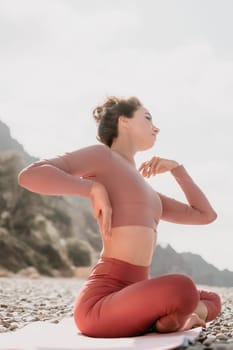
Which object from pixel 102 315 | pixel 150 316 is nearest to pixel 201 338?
pixel 150 316

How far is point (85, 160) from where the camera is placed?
406cm

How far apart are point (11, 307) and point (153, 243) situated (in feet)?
12.0

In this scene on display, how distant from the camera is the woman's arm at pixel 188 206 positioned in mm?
4613

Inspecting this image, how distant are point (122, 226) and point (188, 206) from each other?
0.90 m

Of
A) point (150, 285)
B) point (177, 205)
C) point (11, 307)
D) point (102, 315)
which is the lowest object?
point (11, 307)

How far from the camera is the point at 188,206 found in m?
4.66

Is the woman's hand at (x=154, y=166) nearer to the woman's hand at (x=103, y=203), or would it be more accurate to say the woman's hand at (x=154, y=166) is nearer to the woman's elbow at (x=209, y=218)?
the woman's elbow at (x=209, y=218)

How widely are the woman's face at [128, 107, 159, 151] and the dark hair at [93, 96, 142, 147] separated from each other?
5 centimetres

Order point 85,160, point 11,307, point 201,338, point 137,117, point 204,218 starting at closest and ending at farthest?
1. point 201,338
2. point 85,160
3. point 137,117
4. point 204,218
5. point 11,307

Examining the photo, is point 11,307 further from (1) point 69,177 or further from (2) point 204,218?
(1) point 69,177

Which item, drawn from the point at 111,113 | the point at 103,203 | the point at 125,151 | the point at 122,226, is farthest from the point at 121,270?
the point at 111,113

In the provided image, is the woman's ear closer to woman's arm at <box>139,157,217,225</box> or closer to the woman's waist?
Result: woman's arm at <box>139,157,217,225</box>

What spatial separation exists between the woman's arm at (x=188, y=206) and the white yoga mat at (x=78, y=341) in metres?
1.07

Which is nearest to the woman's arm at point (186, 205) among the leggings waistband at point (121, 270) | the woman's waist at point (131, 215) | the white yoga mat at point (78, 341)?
the woman's waist at point (131, 215)
